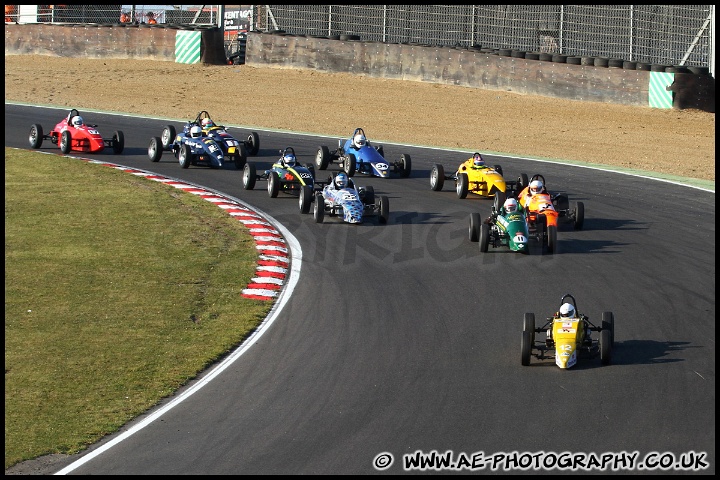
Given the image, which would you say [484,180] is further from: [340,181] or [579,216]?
[340,181]

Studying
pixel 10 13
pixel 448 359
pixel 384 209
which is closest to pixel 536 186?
pixel 384 209

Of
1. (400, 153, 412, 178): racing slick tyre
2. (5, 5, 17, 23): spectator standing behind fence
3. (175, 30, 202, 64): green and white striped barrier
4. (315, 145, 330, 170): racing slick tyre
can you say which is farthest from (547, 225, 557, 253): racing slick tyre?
(5, 5, 17, 23): spectator standing behind fence

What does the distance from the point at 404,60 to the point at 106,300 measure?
893 inches

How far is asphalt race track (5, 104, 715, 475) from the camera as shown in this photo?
11398 mm

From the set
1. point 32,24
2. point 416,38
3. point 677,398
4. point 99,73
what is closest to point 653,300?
point 677,398

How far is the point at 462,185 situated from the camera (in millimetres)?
23766

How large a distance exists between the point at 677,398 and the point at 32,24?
34.9 meters

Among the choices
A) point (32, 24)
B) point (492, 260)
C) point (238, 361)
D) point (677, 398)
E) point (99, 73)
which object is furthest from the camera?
point (32, 24)

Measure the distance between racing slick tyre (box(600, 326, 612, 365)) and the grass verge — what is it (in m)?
4.63

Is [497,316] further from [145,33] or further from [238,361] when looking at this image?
[145,33]

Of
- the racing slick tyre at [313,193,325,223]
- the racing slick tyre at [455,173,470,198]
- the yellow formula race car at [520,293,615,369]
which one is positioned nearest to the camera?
the yellow formula race car at [520,293,615,369]

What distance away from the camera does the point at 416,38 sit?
3931 cm

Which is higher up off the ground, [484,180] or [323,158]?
[323,158]

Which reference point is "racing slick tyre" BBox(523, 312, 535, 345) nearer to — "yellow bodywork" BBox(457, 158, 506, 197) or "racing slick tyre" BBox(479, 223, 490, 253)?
"racing slick tyre" BBox(479, 223, 490, 253)
